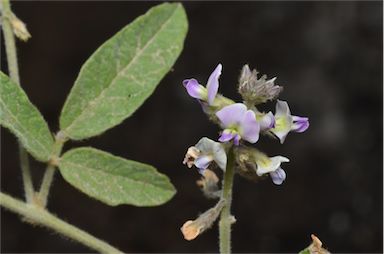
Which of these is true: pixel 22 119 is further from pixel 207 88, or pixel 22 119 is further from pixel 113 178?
pixel 207 88

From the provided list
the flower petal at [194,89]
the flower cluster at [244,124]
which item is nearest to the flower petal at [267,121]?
the flower cluster at [244,124]

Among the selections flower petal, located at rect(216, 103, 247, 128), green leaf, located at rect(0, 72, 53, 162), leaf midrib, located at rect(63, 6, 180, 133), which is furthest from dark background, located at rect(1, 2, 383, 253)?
flower petal, located at rect(216, 103, 247, 128)

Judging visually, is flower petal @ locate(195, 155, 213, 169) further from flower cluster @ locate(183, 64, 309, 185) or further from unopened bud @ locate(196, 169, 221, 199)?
unopened bud @ locate(196, 169, 221, 199)

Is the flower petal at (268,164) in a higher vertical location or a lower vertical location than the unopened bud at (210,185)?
higher

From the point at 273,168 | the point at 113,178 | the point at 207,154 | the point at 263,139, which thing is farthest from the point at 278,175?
the point at 263,139

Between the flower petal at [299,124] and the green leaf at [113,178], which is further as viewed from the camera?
the green leaf at [113,178]

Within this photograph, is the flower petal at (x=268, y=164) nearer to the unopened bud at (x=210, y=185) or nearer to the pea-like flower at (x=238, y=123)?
the pea-like flower at (x=238, y=123)
